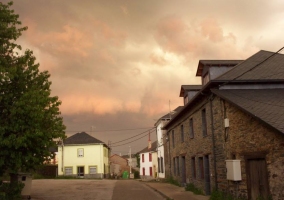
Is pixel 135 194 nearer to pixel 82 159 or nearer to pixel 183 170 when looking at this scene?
pixel 183 170

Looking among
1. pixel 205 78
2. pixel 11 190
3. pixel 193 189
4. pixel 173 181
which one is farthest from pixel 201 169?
pixel 11 190

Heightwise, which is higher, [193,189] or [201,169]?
[201,169]

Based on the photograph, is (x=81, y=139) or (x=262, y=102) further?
(x=81, y=139)

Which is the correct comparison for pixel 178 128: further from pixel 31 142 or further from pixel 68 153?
pixel 68 153

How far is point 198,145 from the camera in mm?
21125

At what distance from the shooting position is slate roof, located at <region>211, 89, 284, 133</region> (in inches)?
480

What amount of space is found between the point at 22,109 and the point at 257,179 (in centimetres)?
964

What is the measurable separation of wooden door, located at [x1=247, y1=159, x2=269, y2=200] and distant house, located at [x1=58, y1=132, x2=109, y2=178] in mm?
41803

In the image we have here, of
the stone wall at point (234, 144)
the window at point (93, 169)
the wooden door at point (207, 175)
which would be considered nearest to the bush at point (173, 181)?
the stone wall at point (234, 144)

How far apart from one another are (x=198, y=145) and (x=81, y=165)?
117 ft

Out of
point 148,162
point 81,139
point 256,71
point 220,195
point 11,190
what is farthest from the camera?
point 148,162

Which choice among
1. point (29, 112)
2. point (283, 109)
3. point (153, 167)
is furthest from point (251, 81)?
point (153, 167)

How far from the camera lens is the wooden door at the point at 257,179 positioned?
1291cm

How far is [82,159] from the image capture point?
53812 millimetres
